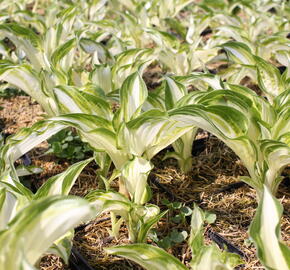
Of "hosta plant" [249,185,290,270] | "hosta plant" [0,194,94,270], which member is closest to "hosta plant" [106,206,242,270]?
"hosta plant" [249,185,290,270]

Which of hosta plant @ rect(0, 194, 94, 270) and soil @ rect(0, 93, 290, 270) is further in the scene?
soil @ rect(0, 93, 290, 270)

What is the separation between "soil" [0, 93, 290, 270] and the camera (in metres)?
1.35

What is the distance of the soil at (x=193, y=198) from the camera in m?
1.35

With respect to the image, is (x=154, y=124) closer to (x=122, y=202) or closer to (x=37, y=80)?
(x=122, y=202)

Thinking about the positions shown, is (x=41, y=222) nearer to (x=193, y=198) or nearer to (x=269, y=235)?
(x=269, y=235)

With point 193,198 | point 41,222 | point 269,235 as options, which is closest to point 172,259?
point 269,235

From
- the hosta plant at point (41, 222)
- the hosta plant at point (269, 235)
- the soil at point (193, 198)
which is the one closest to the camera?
the hosta plant at point (41, 222)

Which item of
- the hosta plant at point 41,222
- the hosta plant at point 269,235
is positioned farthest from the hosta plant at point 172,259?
the hosta plant at point 41,222

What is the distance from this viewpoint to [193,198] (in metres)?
1.57

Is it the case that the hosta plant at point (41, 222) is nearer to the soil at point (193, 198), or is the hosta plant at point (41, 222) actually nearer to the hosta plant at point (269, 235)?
the hosta plant at point (269, 235)

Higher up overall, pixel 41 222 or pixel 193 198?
pixel 41 222

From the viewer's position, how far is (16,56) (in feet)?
7.84

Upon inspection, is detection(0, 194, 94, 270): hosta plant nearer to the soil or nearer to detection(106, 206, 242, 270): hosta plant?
detection(106, 206, 242, 270): hosta plant

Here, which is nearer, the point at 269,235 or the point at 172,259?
the point at 269,235
